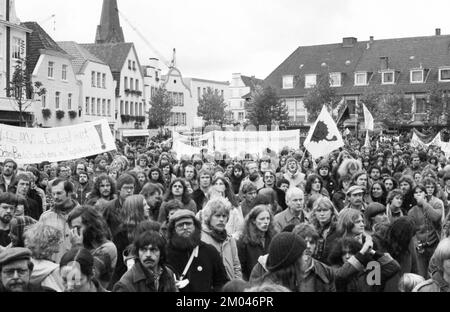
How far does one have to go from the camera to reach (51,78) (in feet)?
157

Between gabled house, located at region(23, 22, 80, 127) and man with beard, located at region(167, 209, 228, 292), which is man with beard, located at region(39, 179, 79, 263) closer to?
man with beard, located at region(167, 209, 228, 292)

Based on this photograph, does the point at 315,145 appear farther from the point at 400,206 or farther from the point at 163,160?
the point at 400,206

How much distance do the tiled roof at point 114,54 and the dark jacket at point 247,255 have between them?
2239 inches

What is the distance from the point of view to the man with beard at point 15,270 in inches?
177

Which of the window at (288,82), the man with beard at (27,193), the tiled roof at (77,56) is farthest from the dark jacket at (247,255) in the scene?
the window at (288,82)

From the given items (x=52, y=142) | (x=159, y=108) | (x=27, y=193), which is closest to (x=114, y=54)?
(x=159, y=108)

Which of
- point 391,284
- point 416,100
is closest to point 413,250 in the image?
point 391,284

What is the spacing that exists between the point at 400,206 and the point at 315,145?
766 centimetres

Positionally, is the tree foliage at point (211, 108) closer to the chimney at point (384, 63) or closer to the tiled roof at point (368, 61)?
the tiled roof at point (368, 61)

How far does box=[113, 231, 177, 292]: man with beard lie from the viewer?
480 cm

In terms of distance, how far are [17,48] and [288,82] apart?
1331 inches

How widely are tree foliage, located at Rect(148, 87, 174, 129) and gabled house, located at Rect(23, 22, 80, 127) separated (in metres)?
13.8

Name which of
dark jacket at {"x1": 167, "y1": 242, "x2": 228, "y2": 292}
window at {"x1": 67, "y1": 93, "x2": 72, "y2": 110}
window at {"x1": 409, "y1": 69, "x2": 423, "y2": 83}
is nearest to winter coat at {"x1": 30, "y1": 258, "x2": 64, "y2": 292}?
dark jacket at {"x1": 167, "y1": 242, "x2": 228, "y2": 292}

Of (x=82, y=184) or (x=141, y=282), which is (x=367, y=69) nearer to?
(x=82, y=184)
